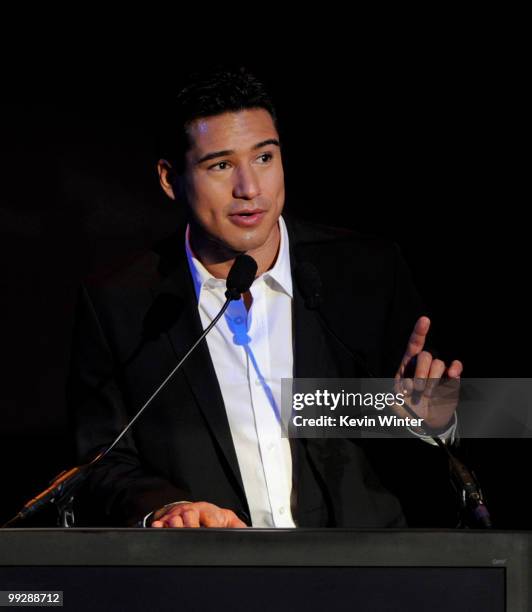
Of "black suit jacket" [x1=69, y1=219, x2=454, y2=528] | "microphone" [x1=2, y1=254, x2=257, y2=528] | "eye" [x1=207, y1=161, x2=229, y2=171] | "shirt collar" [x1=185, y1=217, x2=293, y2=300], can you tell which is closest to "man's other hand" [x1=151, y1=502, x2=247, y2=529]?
"microphone" [x1=2, y1=254, x2=257, y2=528]

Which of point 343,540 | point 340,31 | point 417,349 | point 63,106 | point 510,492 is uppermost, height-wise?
point 340,31

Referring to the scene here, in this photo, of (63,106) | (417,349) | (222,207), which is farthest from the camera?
(63,106)

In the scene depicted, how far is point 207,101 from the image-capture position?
209 cm

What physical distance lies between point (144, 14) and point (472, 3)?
2.59 ft

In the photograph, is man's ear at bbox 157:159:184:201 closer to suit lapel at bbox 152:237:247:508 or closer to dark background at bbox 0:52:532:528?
dark background at bbox 0:52:532:528

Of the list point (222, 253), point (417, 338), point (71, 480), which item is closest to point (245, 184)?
point (222, 253)

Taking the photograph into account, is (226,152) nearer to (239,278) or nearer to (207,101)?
(207,101)

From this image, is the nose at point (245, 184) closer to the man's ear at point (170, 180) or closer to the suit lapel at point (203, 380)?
the man's ear at point (170, 180)

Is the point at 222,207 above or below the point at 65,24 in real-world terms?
below

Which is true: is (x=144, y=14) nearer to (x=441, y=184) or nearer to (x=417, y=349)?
(x=441, y=184)

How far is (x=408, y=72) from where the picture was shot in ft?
7.16

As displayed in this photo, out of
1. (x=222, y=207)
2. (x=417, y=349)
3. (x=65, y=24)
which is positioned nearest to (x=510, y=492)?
(x=417, y=349)

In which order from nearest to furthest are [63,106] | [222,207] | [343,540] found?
[343,540] → [222,207] → [63,106]

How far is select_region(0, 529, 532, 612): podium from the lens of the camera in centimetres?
94
